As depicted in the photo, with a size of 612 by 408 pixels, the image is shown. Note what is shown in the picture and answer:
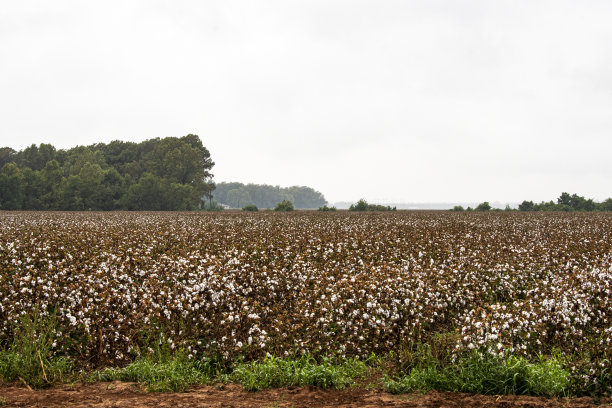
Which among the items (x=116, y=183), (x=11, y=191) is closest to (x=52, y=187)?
(x=11, y=191)

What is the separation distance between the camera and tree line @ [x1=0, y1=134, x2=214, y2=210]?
253 ft

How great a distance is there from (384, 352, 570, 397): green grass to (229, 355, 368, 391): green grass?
2.52ft

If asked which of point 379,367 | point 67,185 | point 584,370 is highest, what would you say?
point 67,185

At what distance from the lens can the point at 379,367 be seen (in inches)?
310

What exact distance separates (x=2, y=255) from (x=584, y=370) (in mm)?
15658

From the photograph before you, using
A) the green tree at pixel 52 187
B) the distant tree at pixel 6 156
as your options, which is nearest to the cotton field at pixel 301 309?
the green tree at pixel 52 187

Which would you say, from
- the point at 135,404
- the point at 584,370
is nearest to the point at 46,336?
the point at 135,404

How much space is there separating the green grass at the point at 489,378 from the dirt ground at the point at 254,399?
262 millimetres

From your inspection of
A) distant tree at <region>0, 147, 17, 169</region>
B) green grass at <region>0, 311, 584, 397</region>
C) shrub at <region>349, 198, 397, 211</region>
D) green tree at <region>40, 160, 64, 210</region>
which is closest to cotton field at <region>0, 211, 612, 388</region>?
green grass at <region>0, 311, 584, 397</region>

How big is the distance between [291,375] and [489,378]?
9.74ft

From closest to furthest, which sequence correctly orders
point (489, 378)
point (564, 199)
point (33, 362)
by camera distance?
point (489, 378) < point (33, 362) < point (564, 199)

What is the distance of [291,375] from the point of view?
7.15 m

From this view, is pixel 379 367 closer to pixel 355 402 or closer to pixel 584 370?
pixel 355 402

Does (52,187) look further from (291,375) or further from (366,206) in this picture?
(291,375)
